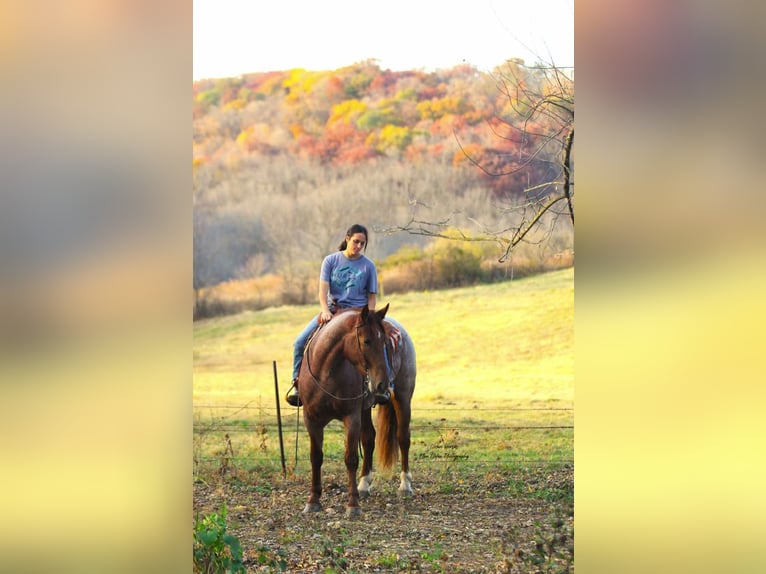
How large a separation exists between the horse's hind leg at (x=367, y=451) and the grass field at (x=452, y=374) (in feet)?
7.17

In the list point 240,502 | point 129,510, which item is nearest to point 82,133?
point 129,510

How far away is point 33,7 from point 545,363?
36.2 feet

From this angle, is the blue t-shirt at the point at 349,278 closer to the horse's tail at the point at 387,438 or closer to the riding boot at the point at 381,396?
the riding boot at the point at 381,396

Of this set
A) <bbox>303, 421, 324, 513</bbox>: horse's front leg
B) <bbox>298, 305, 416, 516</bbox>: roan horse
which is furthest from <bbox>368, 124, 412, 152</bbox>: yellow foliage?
<bbox>303, 421, 324, 513</bbox>: horse's front leg

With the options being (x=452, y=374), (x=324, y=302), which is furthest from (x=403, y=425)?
(x=452, y=374)

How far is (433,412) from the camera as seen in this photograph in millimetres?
11578

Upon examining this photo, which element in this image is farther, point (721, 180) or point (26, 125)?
point (26, 125)

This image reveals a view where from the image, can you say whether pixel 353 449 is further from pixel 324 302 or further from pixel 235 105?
pixel 235 105

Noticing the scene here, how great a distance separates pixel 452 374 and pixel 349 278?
6.21 metres

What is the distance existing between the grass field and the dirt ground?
1291 millimetres

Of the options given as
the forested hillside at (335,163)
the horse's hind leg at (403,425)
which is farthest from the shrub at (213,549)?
the forested hillside at (335,163)

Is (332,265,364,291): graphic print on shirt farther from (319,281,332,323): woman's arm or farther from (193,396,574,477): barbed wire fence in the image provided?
(193,396,574,477): barbed wire fence

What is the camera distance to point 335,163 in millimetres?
14898

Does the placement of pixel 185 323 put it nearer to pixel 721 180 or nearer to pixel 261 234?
pixel 721 180
